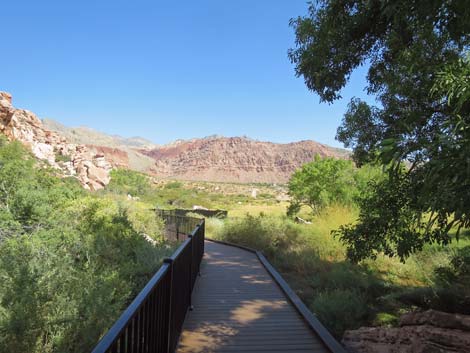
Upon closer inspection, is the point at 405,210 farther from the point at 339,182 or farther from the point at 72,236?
the point at 339,182

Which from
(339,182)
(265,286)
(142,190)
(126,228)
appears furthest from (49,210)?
(142,190)

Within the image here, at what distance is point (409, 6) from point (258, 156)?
150 metres

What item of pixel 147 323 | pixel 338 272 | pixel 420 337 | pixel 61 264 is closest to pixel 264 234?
pixel 338 272

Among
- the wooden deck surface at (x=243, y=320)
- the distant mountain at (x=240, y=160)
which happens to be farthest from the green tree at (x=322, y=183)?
the distant mountain at (x=240, y=160)

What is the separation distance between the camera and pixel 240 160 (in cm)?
15125

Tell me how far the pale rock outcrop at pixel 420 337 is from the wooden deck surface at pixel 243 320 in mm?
797

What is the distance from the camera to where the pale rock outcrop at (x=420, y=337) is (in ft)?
15.3

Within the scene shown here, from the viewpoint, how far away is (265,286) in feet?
26.2

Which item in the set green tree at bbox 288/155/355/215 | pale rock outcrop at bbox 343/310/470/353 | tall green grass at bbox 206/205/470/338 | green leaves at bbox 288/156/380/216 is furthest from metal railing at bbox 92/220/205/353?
green tree at bbox 288/155/355/215

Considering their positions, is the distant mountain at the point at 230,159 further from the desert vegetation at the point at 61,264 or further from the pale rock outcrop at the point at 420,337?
the pale rock outcrop at the point at 420,337

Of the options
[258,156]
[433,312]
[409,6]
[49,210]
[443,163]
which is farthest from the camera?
[258,156]

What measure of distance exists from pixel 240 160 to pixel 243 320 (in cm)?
14588

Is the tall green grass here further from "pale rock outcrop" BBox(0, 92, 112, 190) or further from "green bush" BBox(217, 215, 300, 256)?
"pale rock outcrop" BBox(0, 92, 112, 190)

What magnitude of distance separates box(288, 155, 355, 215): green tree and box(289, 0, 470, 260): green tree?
694 inches
